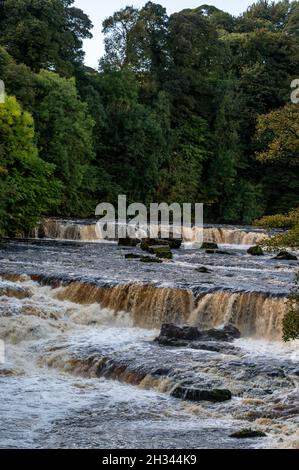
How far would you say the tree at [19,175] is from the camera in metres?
27.1

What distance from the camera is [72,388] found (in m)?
11.9

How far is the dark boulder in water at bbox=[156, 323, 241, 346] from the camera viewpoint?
48.7 feet

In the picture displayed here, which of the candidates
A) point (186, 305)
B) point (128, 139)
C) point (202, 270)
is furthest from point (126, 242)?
point (128, 139)

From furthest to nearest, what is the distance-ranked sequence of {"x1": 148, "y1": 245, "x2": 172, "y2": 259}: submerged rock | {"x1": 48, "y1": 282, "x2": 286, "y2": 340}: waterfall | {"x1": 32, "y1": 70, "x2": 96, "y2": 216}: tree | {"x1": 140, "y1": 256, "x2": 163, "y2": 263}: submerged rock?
{"x1": 32, "y1": 70, "x2": 96, "y2": 216}: tree, {"x1": 148, "y1": 245, "x2": 172, "y2": 259}: submerged rock, {"x1": 140, "y1": 256, "x2": 163, "y2": 263}: submerged rock, {"x1": 48, "y1": 282, "x2": 286, "y2": 340}: waterfall

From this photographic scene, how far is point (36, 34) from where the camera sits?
134 feet

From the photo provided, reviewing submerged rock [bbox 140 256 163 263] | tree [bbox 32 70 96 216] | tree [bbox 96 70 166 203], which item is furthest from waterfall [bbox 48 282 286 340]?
tree [bbox 96 70 166 203]

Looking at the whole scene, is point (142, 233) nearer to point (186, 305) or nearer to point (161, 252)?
point (161, 252)

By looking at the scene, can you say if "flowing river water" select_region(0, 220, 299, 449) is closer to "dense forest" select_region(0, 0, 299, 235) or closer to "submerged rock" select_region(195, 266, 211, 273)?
"submerged rock" select_region(195, 266, 211, 273)

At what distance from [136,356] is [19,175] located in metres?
16.6

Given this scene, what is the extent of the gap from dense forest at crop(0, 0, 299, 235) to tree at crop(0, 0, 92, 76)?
0.25 ft

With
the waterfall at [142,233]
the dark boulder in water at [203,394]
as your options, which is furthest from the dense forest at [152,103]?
the dark boulder in water at [203,394]
